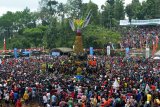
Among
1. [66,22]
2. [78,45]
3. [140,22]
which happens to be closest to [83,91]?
[78,45]

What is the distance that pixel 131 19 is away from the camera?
7512 centimetres

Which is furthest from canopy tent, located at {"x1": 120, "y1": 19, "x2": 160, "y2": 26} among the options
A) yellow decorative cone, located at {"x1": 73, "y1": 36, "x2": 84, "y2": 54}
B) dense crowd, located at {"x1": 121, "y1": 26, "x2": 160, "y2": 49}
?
yellow decorative cone, located at {"x1": 73, "y1": 36, "x2": 84, "y2": 54}

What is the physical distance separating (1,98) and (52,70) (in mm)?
11093

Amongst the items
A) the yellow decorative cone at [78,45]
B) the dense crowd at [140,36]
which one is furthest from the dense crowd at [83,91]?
the dense crowd at [140,36]

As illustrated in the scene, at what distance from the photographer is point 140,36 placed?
67.0 meters

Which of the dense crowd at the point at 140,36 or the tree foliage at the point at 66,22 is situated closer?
the tree foliage at the point at 66,22

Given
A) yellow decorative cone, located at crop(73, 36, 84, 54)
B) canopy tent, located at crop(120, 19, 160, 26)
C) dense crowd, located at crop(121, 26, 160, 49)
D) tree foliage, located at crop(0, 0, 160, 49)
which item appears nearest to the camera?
yellow decorative cone, located at crop(73, 36, 84, 54)

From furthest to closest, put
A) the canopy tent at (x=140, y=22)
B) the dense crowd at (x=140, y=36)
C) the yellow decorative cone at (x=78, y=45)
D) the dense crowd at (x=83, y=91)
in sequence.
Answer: the canopy tent at (x=140, y=22)
the dense crowd at (x=140, y=36)
the yellow decorative cone at (x=78, y=45)
the dense crowd at (x=83, y=91)

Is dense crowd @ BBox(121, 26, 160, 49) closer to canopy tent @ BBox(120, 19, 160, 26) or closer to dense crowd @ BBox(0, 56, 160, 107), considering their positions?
canopy tent @ BBox(120, 19, 160, 26)

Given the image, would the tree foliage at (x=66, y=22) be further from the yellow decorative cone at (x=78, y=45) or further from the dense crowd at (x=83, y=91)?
the dense crowd at (x=83, y=91)

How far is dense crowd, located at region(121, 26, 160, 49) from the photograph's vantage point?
63938 mm

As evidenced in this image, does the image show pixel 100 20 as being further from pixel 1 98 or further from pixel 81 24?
Answer: pixel 1 98

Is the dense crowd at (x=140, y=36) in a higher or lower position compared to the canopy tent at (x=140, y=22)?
lower

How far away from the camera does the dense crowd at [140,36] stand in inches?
2517
